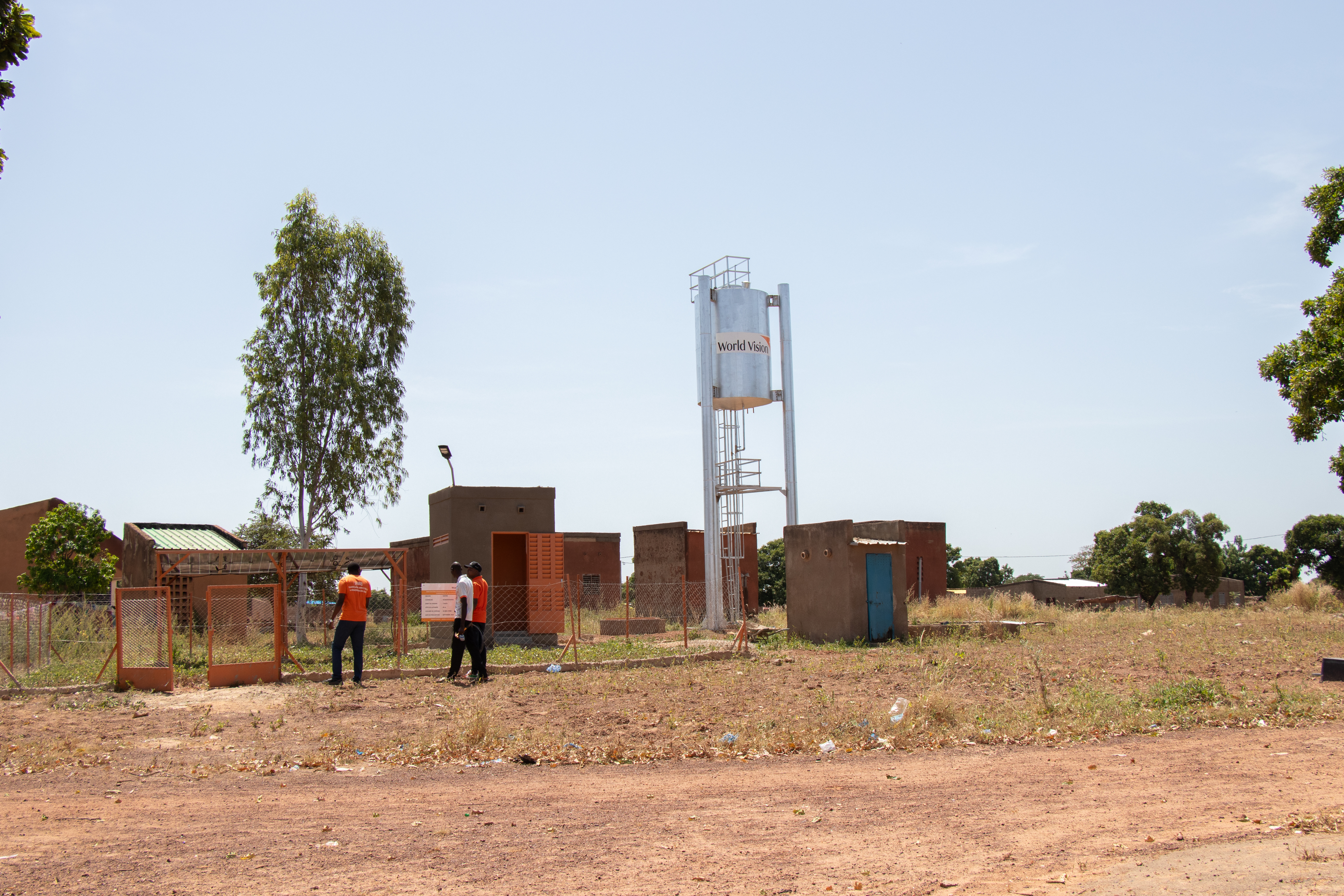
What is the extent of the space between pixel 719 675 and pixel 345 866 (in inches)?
372

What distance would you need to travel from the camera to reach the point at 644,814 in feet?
24.3

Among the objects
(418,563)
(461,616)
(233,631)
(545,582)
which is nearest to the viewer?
(461,616)

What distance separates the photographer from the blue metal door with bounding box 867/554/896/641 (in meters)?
21.1

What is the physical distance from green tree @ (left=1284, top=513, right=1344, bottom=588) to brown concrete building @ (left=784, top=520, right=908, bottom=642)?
46.7 meters

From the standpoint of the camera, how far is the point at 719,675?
49.5 ft

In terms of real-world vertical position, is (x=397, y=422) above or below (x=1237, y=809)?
above

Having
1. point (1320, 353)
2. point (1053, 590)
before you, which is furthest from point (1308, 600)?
point (1053, 590)

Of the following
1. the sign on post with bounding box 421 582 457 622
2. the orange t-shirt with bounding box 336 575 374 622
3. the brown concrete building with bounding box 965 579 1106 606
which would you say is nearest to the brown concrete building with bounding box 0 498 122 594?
the sign on post with bounding box 421 582 457 622

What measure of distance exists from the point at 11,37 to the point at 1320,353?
19721 mm

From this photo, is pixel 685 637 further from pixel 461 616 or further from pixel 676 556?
pixel 676 556

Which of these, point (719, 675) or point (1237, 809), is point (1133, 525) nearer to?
A: point (719, 675)

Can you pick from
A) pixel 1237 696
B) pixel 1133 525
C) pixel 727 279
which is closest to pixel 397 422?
pixel 727 279

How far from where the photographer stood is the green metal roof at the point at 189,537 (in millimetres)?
28234

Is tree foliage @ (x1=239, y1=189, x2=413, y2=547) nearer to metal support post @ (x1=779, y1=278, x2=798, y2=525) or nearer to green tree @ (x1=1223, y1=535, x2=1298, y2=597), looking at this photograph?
metal support post @ (x1=779, y1=278, x2=798, y2=525)
